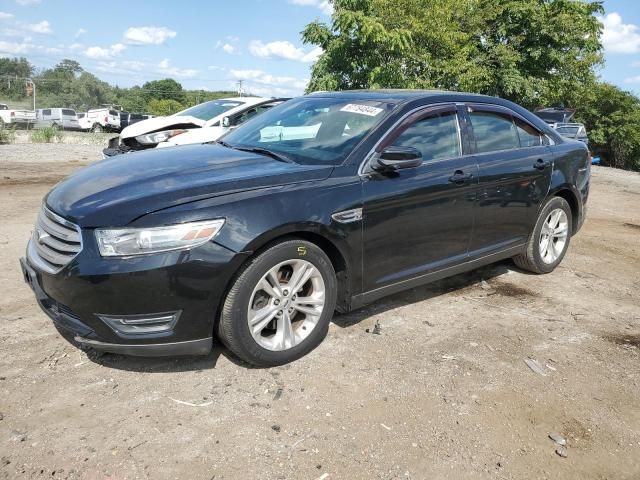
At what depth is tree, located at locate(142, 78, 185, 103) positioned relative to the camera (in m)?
73.0

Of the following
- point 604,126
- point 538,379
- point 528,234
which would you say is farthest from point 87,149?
point 604,126

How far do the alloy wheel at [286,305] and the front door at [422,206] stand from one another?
0.41 m

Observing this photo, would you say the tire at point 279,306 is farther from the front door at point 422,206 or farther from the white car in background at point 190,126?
the white car in background at point 190,126

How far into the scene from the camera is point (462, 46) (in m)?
17.8

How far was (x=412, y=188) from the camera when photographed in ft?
12.2

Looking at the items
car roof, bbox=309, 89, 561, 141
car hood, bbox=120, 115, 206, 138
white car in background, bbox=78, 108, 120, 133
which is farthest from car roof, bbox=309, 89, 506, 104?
white car in background, bbox=78, 108, 120, 133

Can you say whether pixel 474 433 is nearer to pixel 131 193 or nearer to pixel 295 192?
pixel 295 192

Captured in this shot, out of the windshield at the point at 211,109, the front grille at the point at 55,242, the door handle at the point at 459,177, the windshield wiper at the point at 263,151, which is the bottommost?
the front grille at the point at 55,242

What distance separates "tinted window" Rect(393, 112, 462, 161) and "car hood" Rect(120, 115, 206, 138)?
228 inches

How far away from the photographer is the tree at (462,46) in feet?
47.4

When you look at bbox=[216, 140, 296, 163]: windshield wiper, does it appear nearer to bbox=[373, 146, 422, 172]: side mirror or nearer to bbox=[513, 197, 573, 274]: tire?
bbox=[373, 146, 422, 172]: side mirror

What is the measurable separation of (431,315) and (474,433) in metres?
1.52

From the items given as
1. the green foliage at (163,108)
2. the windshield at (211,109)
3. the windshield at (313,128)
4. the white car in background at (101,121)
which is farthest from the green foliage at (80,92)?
the windshield at (313,128)

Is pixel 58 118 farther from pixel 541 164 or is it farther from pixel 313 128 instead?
pixel 541 164
